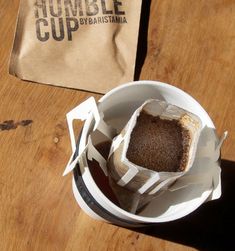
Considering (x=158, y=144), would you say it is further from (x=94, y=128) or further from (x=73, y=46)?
(x=73, y=46)

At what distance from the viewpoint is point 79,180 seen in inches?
22.4

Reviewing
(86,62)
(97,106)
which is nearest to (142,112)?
(97,106)

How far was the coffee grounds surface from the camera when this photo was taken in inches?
21.7

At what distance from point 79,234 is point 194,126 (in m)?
0.21

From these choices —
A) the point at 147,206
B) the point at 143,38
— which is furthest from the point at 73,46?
the point at 147,206

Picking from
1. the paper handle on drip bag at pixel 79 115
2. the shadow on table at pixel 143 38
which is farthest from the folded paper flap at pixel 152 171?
the shadow on table at pixel 143 38

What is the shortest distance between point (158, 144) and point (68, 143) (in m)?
0.15

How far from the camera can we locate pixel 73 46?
0.67 metres

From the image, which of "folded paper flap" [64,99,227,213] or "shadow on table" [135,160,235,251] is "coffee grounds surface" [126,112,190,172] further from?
"shadow on table" [135,160,235,251]

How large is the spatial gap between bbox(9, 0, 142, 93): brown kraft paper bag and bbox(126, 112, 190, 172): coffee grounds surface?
129 millimetres

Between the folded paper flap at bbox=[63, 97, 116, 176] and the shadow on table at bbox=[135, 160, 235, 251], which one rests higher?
the folded paper flap at bbox=[63, 97, 116, 176]

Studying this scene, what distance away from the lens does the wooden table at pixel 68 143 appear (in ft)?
2.11

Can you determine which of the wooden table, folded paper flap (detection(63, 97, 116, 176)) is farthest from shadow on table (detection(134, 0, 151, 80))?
folded paper flap (detection(63, 97, 116, 176))

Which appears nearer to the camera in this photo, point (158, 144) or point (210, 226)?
point (158, 144)
